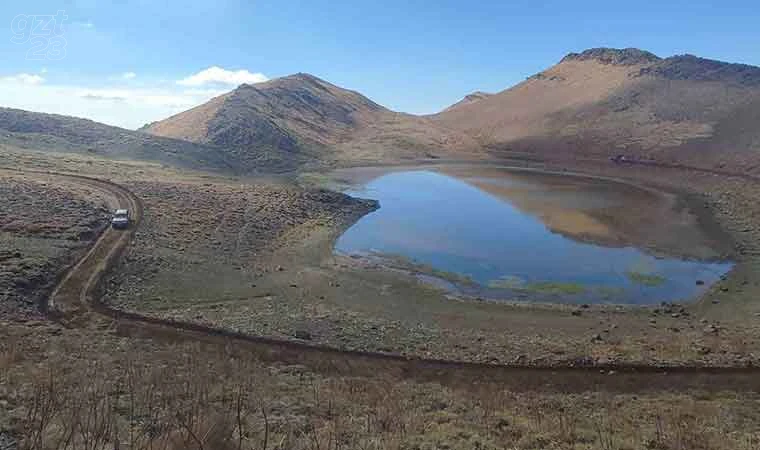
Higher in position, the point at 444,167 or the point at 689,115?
the point at 689,115

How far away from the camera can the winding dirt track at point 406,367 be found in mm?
20172

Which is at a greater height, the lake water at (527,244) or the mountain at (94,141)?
the mountain at (94,141)

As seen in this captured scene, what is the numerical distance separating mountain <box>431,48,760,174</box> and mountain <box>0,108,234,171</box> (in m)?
54.1

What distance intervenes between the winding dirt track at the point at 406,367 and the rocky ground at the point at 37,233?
1466 mm

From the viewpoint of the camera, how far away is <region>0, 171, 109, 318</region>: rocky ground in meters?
25.6

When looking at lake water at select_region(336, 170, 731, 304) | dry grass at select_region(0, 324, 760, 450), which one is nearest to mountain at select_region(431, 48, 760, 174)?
lake water at select_region(336, 170, 731, 304)

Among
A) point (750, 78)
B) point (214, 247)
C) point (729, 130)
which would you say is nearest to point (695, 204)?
point (729, 130)

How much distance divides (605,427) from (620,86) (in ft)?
384

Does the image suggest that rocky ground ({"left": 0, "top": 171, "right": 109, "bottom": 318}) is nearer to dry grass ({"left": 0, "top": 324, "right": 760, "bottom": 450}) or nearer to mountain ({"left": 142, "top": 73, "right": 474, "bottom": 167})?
dry grass ({"left": 0, "top": 324, "right": 760, "bottom": 450})

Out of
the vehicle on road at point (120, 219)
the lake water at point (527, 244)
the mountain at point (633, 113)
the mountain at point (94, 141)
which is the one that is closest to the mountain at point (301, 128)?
the mountain at point (94, 141)

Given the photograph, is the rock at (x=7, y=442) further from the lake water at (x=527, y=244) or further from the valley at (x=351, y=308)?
the lake water at (x=527, y=244)

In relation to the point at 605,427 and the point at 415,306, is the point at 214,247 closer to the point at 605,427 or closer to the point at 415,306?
the point at 415,306

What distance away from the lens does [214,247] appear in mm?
37344

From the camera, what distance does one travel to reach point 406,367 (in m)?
21.6
